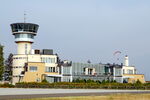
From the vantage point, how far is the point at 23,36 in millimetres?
101562

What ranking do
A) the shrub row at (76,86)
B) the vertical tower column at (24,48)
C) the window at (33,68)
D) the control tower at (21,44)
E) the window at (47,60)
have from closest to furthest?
the shrub row at (76,86), the window at (33,68), the control tower at (21,44), the vertical tower column at (24,48), the window at (47,60)

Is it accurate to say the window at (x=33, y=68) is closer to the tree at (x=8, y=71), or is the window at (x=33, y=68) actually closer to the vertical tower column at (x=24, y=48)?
the vertical tower column at (x=24, y=48)

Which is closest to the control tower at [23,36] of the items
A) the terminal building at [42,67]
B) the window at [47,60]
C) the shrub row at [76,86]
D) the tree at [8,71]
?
the terminal building at [42,67]

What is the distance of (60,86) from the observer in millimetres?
85812

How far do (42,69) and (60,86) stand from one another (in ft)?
41.9

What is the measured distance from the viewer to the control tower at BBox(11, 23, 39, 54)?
101312 millimetres

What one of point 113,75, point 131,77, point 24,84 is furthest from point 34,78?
point 131,77

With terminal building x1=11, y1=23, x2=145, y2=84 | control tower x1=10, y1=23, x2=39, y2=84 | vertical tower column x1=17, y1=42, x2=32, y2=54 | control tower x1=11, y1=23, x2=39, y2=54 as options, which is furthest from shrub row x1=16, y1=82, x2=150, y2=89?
control tower x1=11, y1=23, x2=39, y2=54

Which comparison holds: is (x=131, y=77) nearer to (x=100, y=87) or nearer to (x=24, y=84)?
(x=100, y=87)

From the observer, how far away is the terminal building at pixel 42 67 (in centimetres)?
9619

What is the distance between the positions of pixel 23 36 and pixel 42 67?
1215 cm

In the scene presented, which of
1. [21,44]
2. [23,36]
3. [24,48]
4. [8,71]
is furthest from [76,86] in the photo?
[8,71]

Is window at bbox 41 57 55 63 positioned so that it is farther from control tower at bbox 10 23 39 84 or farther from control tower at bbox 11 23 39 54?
control tower at bbox 11 23 39 54

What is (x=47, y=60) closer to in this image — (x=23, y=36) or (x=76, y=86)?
(x=23, y=36)
